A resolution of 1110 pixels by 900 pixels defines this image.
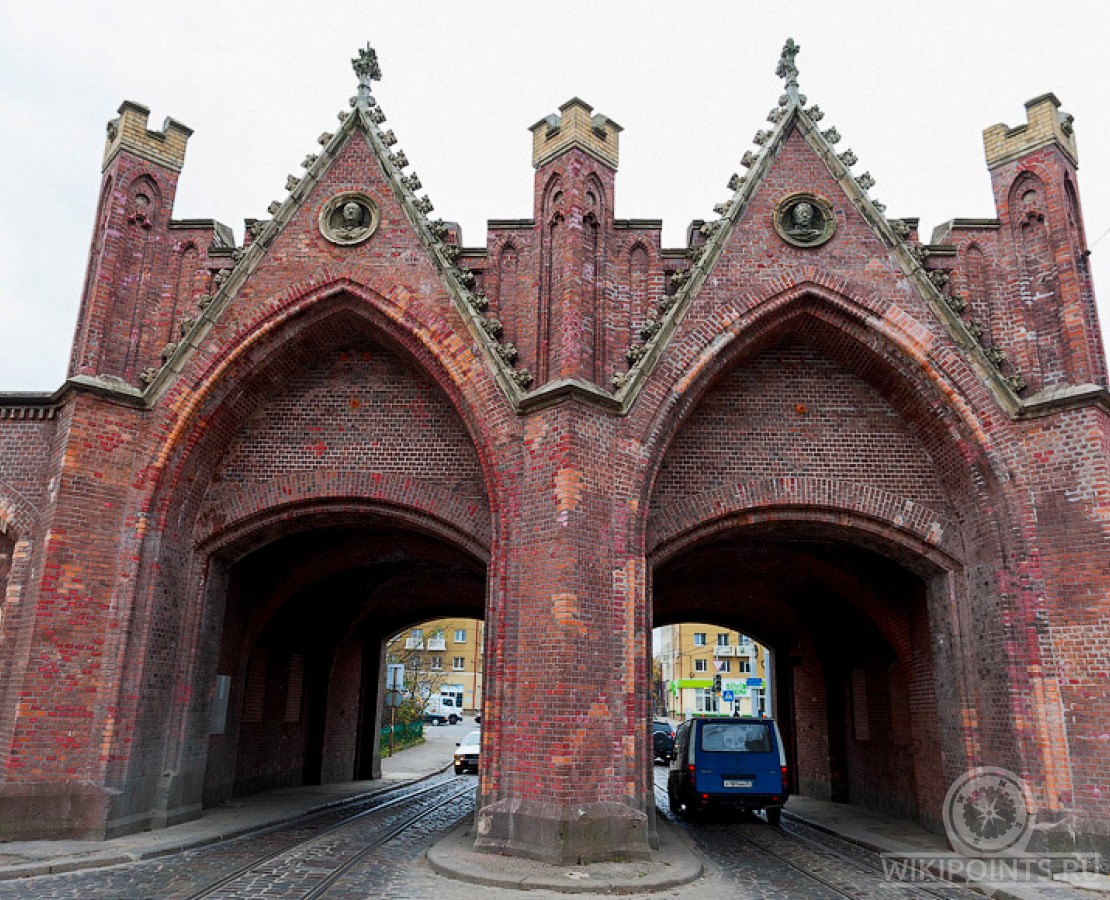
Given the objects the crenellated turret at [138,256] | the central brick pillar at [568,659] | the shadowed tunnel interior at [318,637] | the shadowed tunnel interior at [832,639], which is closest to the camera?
the central brick pillar at [568,659]

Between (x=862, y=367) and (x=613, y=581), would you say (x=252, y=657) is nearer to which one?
(x=613, y=581)

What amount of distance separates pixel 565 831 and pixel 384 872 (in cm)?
194

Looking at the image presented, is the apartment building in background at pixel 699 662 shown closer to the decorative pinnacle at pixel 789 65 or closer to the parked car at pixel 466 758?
the parked car at pixel 466 758

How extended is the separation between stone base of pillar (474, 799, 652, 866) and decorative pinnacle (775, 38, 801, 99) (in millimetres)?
10652

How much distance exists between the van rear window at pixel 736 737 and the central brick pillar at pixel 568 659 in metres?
4.68

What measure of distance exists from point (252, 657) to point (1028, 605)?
1277 centimetres

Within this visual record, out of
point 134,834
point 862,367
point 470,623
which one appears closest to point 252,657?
point 134,834

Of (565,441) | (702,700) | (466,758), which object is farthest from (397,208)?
(702,700)

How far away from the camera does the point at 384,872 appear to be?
937 centimetres

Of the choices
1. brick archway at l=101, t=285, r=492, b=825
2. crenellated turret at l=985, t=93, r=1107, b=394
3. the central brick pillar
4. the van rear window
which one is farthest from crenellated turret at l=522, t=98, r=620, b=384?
the van rear window

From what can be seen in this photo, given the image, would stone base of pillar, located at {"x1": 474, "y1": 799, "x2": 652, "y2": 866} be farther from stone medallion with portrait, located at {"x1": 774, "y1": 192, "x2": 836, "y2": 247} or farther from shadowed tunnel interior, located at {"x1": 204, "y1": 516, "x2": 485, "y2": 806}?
stone medallion with portrait, located at {"x1": 774, "y1": 192, "x2": 836, "y2": 247}

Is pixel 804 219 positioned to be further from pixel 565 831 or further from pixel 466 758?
pixel 466 758

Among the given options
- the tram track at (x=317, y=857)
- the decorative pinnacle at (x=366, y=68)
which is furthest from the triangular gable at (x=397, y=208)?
the tram track at (x=317, y=857)

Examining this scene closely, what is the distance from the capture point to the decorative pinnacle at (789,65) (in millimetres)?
13648
